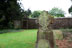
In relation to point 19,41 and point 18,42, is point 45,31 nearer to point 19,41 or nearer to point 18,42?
point 18,42

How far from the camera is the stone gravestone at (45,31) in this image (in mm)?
5875

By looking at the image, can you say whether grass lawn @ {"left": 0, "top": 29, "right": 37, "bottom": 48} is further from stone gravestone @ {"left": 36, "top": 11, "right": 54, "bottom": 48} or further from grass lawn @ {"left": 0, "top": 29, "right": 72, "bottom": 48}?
stone gravestone @ {"left": 36, "top": 11, "right": 54, "bottom": 48}

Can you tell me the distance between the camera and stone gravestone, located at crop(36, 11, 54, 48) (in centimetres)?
588

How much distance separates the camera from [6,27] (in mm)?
20766

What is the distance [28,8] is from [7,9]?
477cm

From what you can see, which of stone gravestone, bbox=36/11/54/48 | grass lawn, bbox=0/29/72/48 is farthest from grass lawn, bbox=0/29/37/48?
stone gravestone, bbox=36/11/54/48

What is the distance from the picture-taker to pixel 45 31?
19.4ft

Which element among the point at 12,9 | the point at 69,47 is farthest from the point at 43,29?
the point at 12,9

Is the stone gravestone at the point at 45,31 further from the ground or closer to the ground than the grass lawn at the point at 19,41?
further from the ground

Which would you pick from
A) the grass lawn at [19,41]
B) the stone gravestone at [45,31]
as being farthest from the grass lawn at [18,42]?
the stone gravestone at [45,31]

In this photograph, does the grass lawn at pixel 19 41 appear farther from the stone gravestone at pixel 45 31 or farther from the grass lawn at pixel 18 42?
the stone gravestone at pixel 45 31

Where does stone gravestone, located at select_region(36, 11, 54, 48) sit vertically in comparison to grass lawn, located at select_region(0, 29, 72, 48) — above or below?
above

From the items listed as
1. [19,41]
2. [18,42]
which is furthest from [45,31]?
[19,41]

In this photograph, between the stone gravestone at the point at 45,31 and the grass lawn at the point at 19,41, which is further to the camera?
the grass lawn at the point at 19,41
